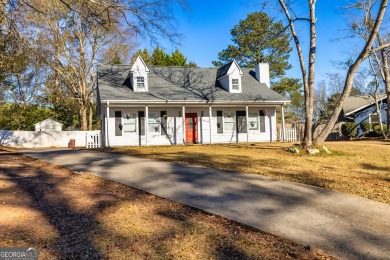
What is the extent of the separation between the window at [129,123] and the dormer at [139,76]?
172 centimetres

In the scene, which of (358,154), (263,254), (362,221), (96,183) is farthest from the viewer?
(358,154)

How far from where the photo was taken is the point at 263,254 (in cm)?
363

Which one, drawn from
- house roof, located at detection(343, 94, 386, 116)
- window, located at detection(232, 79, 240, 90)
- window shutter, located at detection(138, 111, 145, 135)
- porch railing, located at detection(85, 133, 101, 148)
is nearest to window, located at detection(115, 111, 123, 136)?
window shutter, located at detection(138, 111, 145, 135)

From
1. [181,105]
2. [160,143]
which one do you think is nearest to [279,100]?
[181,105]

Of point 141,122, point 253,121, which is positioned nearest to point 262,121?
point 253,121

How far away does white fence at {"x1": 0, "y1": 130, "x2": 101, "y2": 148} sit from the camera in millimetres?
23828

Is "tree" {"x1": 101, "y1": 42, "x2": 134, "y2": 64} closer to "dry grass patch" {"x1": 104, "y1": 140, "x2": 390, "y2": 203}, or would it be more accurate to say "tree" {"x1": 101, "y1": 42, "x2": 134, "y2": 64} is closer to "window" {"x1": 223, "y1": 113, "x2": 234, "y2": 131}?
"window" {"x1": 223, "y1": 113, "x2": 234, "y2": 131}

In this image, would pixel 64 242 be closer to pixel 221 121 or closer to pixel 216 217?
pixel 216 217

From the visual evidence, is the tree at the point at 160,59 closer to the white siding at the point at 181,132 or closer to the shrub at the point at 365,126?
the white siding at the point at 181,132

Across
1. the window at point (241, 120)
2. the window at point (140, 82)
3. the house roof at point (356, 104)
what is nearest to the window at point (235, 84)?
the window at point (241, 120)

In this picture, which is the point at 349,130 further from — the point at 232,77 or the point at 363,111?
the point at 232,77

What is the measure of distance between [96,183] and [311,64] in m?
9.46

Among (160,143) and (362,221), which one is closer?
(362,221)

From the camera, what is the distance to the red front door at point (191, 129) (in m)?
21.0
